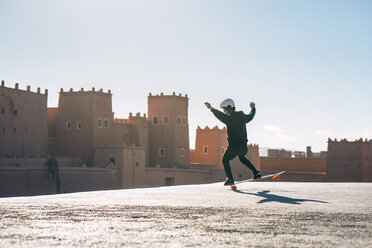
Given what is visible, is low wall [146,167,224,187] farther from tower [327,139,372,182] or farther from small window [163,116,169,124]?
tower [327,139,372,182]

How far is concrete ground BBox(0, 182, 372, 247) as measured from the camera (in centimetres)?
346

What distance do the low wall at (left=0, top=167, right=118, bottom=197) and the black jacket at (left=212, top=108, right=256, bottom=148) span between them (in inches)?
1228

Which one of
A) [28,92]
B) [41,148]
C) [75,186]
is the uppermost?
[28,92]

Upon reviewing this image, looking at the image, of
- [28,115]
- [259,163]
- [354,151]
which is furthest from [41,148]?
[354,151]

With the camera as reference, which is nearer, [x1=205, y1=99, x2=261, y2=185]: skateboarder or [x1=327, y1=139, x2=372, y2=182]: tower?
[x1=205, y1=99, x2=261, y2=185]: skateboarder

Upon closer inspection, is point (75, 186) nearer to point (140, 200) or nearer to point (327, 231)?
point (140, 200)

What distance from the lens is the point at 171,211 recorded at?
502 centimetres

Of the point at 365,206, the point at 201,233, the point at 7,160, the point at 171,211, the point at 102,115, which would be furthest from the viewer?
the point at 102,115

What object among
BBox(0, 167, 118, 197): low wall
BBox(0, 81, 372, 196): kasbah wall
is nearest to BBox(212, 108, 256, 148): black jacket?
BBox(0, 167, 118, 197): low wall

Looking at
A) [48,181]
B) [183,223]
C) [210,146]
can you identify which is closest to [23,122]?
[48,181]

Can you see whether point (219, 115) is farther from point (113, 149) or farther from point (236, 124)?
point (113, 149)

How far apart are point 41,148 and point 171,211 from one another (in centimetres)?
4474

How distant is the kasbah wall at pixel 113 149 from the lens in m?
42.3

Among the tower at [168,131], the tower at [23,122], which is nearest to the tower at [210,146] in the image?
the tower at [168,131]
